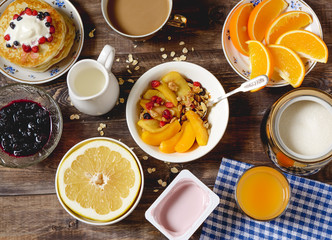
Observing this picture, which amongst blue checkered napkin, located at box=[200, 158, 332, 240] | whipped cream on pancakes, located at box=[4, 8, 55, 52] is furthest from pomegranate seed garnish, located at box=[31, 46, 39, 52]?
blue checkered napkin, located at box=[200, 158, 332, 240]

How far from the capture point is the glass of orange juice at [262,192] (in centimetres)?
135

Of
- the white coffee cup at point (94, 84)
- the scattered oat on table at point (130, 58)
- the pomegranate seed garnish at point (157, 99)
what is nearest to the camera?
the white coffee cup at point (94, 84)

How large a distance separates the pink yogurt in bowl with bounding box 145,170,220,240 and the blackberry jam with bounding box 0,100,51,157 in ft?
1.55

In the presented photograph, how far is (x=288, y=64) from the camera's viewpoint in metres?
1.36

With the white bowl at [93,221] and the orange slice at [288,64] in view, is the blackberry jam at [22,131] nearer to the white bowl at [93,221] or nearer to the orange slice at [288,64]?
the white bowl at [93,221]

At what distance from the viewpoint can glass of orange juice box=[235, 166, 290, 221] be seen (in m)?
1.35

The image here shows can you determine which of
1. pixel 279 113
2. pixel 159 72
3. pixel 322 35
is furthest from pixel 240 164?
pixel 322 35

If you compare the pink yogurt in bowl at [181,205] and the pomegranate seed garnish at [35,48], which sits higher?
the pomegranate seed garnish at [35,48]

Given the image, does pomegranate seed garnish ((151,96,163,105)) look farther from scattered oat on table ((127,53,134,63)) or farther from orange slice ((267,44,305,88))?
orange slice ((267,44,305,88))

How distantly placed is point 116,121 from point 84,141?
16cm

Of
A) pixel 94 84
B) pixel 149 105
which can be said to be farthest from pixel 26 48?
pixel 149 105

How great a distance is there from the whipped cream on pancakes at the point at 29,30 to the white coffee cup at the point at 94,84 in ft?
0.57

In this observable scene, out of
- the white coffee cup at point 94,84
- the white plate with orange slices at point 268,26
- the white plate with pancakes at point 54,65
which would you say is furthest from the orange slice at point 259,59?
the white plate with pancakes at point 54,65

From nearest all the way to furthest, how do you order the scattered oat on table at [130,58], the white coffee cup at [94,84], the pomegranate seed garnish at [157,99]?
the white coffee cup at [94,84]
the pomegranate seed garnish at [157,99]
the scattered oat on table at [130,58]
